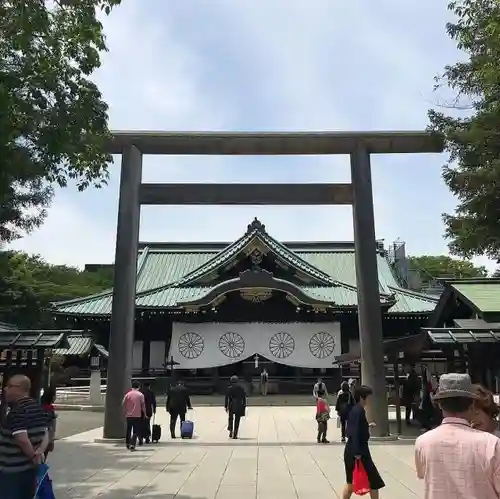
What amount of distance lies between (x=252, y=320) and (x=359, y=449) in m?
19.7

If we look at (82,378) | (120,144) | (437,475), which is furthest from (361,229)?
(82,378)

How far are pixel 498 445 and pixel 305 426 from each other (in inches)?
549

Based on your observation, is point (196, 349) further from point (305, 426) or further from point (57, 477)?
point (57, 477)

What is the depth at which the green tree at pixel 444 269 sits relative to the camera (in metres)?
55.3

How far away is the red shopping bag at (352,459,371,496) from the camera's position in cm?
559

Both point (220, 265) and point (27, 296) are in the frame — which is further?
point (27, 296)

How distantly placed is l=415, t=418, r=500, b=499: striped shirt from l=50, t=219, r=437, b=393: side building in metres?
21.0

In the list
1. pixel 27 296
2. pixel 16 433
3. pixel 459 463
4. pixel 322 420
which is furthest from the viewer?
pixel 27 296

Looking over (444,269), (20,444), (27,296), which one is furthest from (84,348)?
(444,269)

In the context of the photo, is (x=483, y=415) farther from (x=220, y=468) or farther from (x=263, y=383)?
(x=263, y=383)

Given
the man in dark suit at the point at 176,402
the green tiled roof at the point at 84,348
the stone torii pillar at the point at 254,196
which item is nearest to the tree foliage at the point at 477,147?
the stone torii pillar at the point at 254,196

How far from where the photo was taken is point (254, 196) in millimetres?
13688

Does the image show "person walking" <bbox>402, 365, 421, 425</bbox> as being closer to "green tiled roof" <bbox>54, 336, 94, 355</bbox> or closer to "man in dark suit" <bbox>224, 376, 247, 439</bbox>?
"man in dark suit" <bbox>224, 376, 247, 439</bbox>

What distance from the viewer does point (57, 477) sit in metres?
8.34
